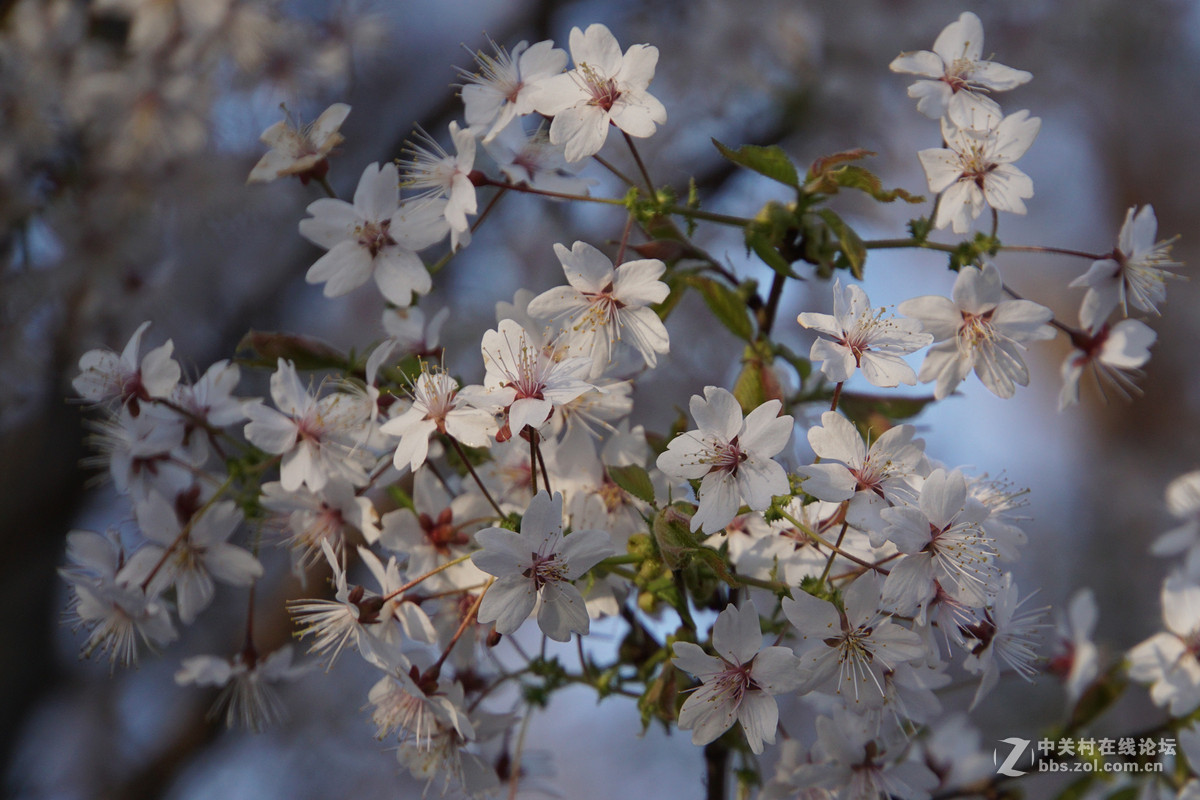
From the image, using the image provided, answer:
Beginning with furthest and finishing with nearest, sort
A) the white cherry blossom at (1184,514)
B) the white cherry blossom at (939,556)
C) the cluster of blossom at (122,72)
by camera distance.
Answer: the cluster of blossom at (122,72) → the white cherry blossom at (1184,514) → the white cherry blossom at (939,556)

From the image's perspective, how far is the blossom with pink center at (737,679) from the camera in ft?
2.27

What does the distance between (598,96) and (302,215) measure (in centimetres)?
217

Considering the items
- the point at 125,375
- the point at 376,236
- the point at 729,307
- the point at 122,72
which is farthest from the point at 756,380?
the point at 122,72

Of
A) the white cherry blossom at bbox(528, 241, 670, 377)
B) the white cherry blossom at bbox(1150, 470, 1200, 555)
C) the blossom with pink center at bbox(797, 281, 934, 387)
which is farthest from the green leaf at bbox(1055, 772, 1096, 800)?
the white cherry blossom at bbox(528, 241, 670, 377)

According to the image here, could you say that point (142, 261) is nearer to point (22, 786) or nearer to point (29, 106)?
point (29, 106)

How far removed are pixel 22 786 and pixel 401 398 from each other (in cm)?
225

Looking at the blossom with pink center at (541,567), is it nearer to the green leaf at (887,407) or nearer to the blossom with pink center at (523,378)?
the blossom with pink center at (523,378)

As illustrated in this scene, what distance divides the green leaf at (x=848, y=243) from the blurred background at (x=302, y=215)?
281mm

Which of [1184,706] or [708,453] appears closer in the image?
[708,453]

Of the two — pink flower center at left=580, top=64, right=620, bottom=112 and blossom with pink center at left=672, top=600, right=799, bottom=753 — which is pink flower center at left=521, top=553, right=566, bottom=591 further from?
pink flower center at left=580, top=64, right=620, bottom=112

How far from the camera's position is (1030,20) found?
3.11m

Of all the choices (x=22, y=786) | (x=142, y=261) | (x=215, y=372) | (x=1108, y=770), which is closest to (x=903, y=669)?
(x=1108, y=770)

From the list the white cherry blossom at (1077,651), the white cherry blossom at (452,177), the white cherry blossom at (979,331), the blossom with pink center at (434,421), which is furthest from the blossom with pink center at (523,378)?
the white cherry blossom at (1077,651)

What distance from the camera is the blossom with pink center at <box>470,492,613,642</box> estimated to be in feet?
2.23
